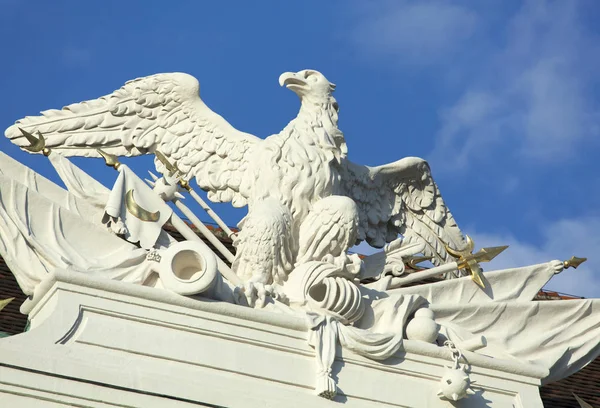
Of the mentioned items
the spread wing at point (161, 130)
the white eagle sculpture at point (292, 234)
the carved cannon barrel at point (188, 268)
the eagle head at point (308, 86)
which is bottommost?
the carved cannon barrel at point (188, 268)

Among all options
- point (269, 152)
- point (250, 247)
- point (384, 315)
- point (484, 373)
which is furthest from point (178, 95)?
point (484, 373)

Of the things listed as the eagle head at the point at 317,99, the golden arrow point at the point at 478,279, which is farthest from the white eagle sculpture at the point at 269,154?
the golden arrow point at the point at 478,279

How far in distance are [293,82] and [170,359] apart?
3422 mm

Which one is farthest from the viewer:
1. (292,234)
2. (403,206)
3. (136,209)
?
(403,206)

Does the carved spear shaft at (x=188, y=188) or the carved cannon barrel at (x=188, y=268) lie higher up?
the carved spear shaft at (x=188, y=188)

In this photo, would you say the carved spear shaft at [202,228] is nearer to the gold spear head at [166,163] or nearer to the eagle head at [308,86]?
the gold spear head at [166,163]

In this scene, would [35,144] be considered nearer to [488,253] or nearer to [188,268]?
[188,268]

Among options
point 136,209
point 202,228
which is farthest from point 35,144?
point 202,228

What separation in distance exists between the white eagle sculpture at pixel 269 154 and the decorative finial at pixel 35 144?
4.3 inches

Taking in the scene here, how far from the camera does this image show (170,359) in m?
10.2

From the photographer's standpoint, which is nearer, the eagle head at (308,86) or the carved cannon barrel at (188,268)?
the carved cannon barrel at (188,268)

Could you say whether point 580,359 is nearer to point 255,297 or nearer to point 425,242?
point 425,242

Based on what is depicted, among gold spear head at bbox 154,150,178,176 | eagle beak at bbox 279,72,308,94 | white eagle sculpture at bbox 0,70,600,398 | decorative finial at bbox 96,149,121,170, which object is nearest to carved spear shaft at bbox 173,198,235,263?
white eagle sculpture at bbox 0,70,600,398

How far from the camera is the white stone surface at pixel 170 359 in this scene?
969 cm
